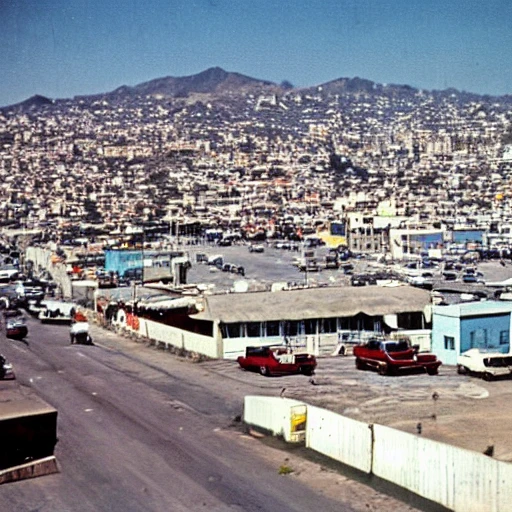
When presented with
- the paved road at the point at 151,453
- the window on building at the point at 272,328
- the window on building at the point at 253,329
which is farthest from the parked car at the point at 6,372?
the window on building at the point at 272,328

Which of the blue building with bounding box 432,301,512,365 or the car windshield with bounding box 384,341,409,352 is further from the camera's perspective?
the blue building with bounding box 432,301,512,365

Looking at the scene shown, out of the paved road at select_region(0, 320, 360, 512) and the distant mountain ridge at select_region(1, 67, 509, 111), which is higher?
the distant mountain ridge at select_region(1, 67, 509, 111)

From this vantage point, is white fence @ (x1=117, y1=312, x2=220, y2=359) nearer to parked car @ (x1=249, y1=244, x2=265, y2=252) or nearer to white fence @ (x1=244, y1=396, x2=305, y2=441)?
white fence @ (x1=244, y1=396, x2=305, y2=441)

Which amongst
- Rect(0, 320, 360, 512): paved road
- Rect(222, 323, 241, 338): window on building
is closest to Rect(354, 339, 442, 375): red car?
Rect(0, 320, 360, 512): paved road

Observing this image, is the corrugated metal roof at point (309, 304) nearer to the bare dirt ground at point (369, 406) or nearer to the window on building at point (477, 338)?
the bare dirt ground at point (369, 406)

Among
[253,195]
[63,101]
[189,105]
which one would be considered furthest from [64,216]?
[189,105]

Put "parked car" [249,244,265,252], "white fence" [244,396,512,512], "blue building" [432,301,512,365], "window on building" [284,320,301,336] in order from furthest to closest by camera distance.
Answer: "parked car" [249,244,265,252]
"window on building" [284,320,301,336]
"blue building" [432,301,512,365]
"white fence" [244,396,512,512]

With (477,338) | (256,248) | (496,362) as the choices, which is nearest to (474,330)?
(477,338)
